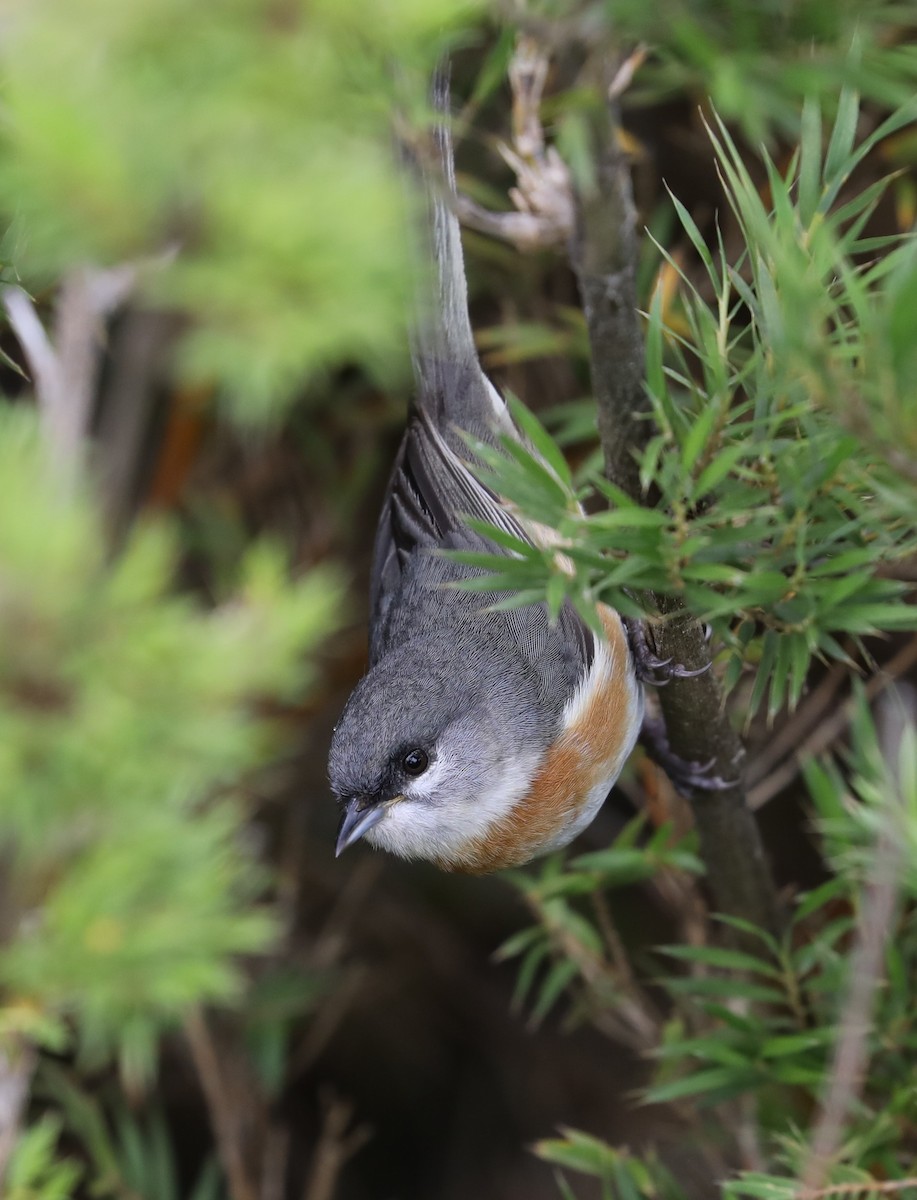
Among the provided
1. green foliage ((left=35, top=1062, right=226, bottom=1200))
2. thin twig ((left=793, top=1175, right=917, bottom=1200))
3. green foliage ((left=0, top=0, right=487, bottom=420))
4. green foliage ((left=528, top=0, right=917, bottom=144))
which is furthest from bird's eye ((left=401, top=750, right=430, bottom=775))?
green foliage ((left=528, top=0, right=917, bottom=144))

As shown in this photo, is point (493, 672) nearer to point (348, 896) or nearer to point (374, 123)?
point (348, 896)

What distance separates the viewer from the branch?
114 cm

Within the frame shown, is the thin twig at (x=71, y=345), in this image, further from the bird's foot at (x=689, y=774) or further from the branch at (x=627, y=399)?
the bird's foot at (x=689, y=774)

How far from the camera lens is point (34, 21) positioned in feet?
3.89

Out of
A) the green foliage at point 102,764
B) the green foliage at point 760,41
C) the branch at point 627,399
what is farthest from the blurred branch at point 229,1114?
the green foliage at point 760,41

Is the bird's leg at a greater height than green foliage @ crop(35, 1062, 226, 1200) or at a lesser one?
greater

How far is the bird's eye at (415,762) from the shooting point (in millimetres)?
1957

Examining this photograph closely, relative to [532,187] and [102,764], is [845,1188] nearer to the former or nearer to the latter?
[102,764]

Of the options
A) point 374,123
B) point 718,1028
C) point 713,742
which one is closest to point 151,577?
point 374,123

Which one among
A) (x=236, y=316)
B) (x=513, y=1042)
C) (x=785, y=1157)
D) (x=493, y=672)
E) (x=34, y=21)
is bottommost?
(x=513, y=1042)

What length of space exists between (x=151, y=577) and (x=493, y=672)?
2.15 ft

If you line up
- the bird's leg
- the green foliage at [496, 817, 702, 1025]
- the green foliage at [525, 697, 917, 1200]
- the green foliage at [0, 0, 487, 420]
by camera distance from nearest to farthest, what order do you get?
the green foliage at [0, 0, 487, 420] < the bird's leg < the green foliage at [525, 697, 917, 1200] < the green foliage at [496, 817, 702, 1025]

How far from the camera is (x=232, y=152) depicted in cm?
139

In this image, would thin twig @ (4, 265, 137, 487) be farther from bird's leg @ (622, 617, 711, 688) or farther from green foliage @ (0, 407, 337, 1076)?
bird's leg @ (622, 617, 711, 688)
